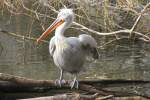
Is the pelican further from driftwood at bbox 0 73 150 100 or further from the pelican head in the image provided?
driftwood at bbox 0 73 150 100

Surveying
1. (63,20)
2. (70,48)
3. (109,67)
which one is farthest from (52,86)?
(109,67)

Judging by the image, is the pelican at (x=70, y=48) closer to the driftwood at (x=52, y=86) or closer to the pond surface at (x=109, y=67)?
the driftwood at (x=52, y=86)

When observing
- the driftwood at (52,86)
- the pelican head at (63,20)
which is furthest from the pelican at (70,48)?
the driftwood at (52,86)

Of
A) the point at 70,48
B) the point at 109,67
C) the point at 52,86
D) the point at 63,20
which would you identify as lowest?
the point at 52,86

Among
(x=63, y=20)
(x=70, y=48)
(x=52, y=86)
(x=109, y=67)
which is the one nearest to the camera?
(x=52, y=86)

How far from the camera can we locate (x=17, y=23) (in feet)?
57.7

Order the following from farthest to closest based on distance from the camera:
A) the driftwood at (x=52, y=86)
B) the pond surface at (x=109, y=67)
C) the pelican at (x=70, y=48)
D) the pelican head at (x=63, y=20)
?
Answer: the pond surface at (x=109, y=67), the pelican head at (x=63, y=20), the pelican at (x=70, y=48), the driftwood at (x=52, y=86)

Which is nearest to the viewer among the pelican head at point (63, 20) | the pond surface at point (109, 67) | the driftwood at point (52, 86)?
the driftwood at point (52, 86)

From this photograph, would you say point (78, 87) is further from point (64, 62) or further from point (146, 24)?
point (146, 24)

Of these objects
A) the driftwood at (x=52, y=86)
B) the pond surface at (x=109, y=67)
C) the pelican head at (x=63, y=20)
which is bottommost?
the driftwood at (x=52, y=86)

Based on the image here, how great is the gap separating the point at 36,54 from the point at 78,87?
562 centimetres

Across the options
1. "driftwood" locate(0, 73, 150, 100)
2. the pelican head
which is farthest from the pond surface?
the pelican head

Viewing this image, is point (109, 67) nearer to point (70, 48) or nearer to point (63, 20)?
point (63, 20)

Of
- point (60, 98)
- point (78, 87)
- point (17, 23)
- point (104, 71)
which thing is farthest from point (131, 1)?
point (17, 23)
